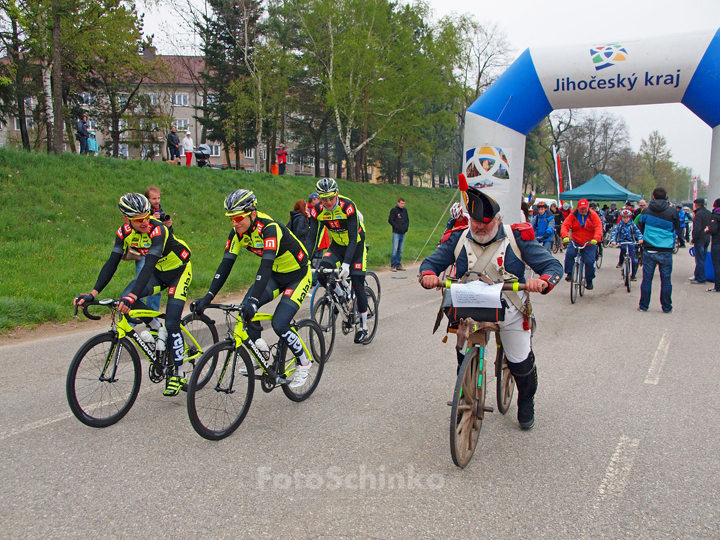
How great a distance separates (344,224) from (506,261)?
327cm

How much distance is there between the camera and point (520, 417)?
13.9 feet

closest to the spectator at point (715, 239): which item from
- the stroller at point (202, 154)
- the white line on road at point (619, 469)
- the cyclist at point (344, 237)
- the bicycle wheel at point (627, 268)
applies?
the bicycle wheel at point (627, 268)

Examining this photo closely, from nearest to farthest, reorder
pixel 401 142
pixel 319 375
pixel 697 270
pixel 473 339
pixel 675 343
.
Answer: pixel 473 339 → pixel 319 375 → pixel 675 343 → pixel 697 270 → pixel 401 142

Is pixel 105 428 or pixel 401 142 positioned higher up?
pixel 401 142

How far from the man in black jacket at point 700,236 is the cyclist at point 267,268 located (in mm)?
11452

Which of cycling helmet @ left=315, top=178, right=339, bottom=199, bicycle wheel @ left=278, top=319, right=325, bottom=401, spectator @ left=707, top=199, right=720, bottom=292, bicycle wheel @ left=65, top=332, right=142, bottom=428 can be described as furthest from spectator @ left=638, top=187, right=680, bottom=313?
bicycle wheel @ left=65, top=332, right=142, bottom=428

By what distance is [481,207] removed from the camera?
3.60 meters

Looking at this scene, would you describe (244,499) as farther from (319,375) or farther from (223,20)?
(223,20)

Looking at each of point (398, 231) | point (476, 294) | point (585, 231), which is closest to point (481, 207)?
point (476, 294)

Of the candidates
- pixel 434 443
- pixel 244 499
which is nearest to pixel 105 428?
pixel 244 499

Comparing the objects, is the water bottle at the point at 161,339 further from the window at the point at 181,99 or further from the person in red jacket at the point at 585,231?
the window at the point at 181,99

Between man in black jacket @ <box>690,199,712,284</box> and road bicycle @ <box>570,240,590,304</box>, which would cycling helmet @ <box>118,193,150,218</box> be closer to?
road bicycle @ <box>570,240,590,304</box>

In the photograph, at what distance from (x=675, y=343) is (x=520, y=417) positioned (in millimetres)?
4201

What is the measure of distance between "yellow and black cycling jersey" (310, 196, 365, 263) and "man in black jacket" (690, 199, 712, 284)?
9883mm
